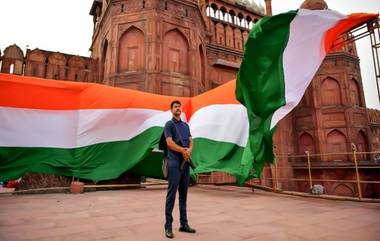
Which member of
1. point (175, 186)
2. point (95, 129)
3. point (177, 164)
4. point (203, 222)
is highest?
point (95, 129)

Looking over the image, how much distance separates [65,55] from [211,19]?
10958 millimetres

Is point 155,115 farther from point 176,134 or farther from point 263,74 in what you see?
point 176,134

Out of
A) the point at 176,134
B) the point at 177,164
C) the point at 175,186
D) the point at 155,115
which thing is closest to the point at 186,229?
the point at 175,186

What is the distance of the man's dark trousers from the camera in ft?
9.83

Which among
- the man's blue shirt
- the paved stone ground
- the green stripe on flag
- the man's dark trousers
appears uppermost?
the green stripe on flag

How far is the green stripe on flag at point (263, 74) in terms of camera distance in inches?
200

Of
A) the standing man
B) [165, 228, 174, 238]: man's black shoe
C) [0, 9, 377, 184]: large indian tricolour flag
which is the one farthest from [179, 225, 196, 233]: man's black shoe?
[0, 9, 377, 184]: large indian tricolour flag

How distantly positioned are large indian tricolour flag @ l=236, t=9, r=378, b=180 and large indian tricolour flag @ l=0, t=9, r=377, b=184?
19mm

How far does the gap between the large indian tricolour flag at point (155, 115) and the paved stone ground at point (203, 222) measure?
120 centimetres

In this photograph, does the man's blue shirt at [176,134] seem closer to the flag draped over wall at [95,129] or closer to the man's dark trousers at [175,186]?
the man's dark trousers at [175,186]

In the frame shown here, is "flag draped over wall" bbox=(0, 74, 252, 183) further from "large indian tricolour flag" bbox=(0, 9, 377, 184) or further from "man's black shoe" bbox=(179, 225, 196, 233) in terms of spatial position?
"man's black shoe" bbox=(179, 225, 196, 233)

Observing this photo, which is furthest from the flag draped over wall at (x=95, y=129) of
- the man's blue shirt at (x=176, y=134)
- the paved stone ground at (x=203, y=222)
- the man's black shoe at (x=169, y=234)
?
the man's black shoe at (x=169, y=234)

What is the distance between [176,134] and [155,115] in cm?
481

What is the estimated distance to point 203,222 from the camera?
361 cm
